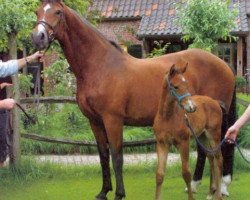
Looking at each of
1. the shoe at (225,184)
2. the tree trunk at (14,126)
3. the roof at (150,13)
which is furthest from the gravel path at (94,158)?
the roof at (150,13)

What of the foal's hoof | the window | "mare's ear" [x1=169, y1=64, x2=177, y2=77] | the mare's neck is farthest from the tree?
the window

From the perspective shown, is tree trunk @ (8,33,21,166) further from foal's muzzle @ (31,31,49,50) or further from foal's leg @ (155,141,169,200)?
foal's leg @ (155,141,169,200)

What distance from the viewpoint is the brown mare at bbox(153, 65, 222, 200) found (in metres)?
5.06

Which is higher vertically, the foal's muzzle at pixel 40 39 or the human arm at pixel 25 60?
the foal's muzzle at pixel 40 39

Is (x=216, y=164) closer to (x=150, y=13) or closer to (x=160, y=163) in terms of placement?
(x=160, y=163)

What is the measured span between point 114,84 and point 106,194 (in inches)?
54.8

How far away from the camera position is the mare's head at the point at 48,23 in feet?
17.6

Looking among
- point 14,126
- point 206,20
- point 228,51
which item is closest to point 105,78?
point 14,126

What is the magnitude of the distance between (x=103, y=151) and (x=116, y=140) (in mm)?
445

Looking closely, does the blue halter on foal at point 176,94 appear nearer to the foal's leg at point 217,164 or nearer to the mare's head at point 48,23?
the foal's leg at point 217,164

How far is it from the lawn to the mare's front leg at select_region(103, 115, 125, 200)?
0.57 metres

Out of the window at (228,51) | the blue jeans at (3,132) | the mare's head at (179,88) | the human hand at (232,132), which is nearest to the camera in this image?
the human hand at (232,132)

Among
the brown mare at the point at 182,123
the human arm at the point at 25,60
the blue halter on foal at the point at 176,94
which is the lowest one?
the brown mare at the point at 182,123

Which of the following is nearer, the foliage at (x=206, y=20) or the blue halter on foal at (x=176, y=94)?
the blue halter on foal at (x=176, y=94)
